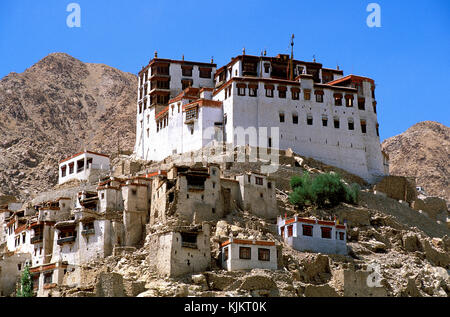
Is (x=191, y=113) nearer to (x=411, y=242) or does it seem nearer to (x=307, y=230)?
(x=307, y=230)

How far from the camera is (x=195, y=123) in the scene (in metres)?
73.4

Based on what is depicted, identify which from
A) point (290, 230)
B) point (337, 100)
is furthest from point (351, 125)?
point (290, 230)

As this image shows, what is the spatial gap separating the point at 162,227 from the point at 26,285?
9.26m

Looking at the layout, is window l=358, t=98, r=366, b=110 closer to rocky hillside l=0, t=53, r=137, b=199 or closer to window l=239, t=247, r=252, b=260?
window l=239, t=247, r=252, b=260

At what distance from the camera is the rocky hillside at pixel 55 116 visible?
93.8m

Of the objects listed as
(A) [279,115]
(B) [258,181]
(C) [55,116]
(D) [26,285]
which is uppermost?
(C) [55,116]

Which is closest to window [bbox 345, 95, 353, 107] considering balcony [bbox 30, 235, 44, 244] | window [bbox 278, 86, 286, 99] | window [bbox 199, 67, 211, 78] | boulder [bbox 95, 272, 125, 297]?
window [bbox 278, 86, 286, 99]

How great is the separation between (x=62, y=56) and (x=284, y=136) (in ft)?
224

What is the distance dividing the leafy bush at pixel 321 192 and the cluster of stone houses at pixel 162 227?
309cm

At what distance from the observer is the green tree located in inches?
2044

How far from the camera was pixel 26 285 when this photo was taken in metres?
52.9

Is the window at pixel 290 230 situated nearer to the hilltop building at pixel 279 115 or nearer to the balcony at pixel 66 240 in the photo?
the balcony at pixel 66 240

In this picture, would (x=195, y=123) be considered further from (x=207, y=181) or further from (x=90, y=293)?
(x=90, y=293)

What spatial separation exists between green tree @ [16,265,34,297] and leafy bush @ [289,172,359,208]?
19833 mm
